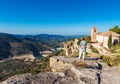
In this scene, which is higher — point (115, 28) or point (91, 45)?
point (115, 28)

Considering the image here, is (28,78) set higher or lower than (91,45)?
higher

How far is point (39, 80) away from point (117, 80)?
3014 mm

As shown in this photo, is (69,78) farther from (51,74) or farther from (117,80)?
(117,80)

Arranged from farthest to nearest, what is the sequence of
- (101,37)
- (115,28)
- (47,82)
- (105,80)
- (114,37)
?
1. (115,28)
2. (101,37)
3. (114,37)
4. (105,80)
5. (47,82)

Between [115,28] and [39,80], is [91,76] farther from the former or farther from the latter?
[115,28]

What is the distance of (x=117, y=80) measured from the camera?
700 cm

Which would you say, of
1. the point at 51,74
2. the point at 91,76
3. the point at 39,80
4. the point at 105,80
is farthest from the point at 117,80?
the point at 39,80

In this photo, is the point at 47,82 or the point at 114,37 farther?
the point at 114,37

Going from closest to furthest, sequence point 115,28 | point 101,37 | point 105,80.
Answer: point 105,80
point 101,37
point 115,28

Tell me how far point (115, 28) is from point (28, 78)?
199 feet

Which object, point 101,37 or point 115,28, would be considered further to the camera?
point 115,28

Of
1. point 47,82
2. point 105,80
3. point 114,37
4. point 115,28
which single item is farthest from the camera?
point 115,28

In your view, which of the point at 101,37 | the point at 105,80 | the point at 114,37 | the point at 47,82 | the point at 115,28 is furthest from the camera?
the point at 115,28

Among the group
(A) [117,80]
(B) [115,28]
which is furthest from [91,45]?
(A) [117,80]
